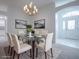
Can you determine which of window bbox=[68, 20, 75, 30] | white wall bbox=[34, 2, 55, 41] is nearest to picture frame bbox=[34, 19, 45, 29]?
white wall bbox=[34, 2, 55, 41]

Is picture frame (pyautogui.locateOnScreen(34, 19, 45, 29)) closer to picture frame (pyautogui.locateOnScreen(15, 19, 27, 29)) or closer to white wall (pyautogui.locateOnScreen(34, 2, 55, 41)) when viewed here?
white wall (pyautogui.locateOnScreen(34, 2, 55, 41))

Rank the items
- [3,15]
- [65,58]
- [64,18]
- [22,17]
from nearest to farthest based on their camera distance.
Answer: [65,58] < [3,15] < [22,17] < [64,18]

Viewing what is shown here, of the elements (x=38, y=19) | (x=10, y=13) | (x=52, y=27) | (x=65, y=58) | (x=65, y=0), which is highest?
(x=65, y=0)

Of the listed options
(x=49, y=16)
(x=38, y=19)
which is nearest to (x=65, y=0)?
(x=49, y=16)

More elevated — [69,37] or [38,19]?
[38,19]

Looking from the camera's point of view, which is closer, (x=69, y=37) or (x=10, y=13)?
(x=10, y=13)

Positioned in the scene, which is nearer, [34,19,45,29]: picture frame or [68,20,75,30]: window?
[34,19,45,29]: picture frame

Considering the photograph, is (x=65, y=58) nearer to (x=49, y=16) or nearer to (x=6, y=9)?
(x=49, y=16)

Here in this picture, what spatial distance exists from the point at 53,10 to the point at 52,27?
130cm

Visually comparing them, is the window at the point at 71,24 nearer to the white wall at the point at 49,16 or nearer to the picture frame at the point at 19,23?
the white wall at the point at 49,16

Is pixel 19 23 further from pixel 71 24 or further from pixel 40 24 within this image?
pixel 71 24

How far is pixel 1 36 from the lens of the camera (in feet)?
25.9

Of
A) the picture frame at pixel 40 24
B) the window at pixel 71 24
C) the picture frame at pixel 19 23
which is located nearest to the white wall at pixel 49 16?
the picture frame at pixel 40 24

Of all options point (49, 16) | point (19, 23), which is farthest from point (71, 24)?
Result: point (19, 23)
